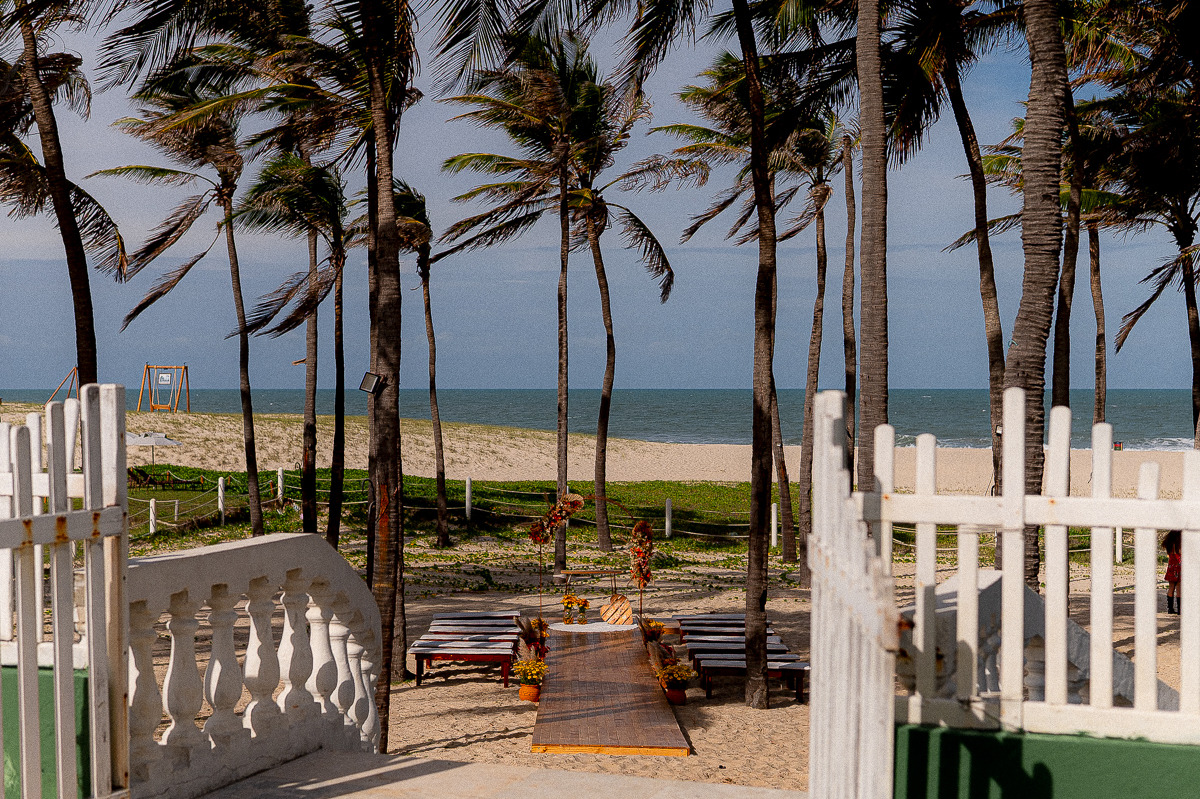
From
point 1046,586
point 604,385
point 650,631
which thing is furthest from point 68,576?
point 604,385

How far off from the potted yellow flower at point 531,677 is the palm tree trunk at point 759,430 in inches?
86.4

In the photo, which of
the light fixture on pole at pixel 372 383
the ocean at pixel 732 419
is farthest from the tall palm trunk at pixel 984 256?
the ocean at pixel 732 419

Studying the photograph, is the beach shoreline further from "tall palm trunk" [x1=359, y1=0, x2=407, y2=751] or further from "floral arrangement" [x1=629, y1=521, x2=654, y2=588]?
"tall palm trunk" [x1=359, y1=0, x2=407, y2=751]

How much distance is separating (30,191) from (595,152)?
33.3ft

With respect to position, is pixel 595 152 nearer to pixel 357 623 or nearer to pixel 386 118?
pixel 386 118

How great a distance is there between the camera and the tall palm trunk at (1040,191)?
303 inches

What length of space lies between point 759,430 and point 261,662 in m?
7.39

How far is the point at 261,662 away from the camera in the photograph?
4.00 m

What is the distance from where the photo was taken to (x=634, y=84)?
11.6m

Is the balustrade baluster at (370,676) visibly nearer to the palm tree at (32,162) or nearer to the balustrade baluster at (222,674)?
the balustrade baluster at (222,674)

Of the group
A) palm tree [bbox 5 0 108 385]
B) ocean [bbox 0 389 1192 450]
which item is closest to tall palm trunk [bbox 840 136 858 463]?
palm tree [bbox 5 0 108 385]

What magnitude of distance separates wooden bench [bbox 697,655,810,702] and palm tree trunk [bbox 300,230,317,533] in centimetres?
785

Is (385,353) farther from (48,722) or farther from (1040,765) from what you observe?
(1040,765)

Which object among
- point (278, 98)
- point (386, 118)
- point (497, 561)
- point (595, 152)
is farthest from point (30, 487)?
point (497, 561)
